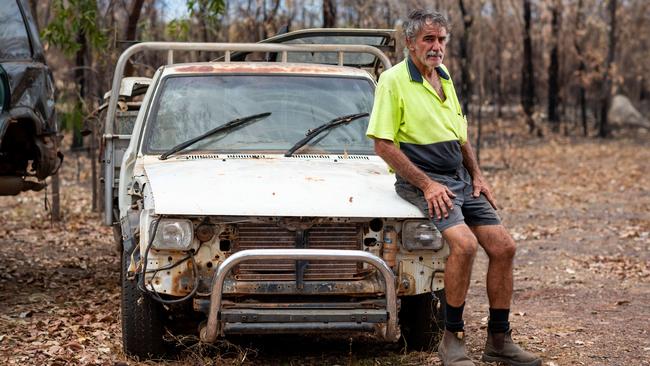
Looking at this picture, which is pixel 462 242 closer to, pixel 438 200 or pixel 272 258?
pixel 438 200

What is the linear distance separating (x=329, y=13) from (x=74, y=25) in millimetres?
5531

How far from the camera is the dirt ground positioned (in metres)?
5.92

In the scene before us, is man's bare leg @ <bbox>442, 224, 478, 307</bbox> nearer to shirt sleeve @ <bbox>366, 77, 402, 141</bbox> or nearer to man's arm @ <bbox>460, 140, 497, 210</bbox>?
man's arm @ <bbox>460, 140, 497, 210</bbox>

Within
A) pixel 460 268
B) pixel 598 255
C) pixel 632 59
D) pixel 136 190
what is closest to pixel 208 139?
pixel 136 190

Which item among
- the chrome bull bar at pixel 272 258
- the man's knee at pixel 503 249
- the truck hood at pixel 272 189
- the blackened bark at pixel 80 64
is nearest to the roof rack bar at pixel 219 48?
the truck hood at pixel 272 189

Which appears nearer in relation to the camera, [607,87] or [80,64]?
[80,64]

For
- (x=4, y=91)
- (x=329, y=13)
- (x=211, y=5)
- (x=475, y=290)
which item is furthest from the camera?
(x=329, y=13)

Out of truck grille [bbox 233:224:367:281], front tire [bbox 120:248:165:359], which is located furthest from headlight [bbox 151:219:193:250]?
front tire [bbox 120:248:165:359]

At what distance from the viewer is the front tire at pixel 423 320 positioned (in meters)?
5.70

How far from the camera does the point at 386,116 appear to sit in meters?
5.42

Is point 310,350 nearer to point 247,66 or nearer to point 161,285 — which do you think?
point 161,285

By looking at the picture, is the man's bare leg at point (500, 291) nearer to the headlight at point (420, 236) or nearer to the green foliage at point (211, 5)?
the headlight at point (420, 236)

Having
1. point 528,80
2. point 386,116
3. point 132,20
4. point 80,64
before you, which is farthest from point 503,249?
point 528,80

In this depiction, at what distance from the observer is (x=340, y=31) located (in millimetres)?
7770
